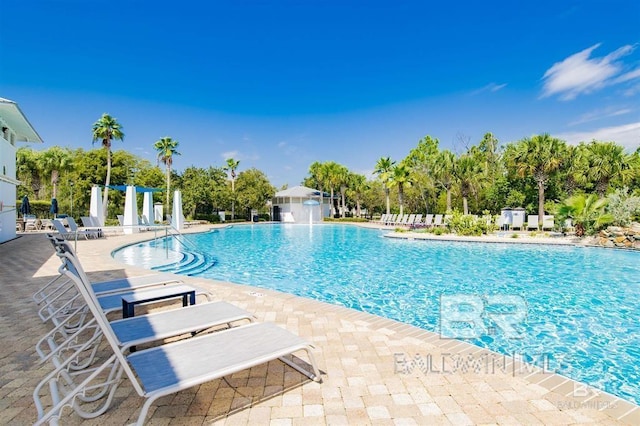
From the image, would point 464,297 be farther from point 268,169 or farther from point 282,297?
point 268,169

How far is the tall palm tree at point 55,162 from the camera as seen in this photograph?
29.5 metres

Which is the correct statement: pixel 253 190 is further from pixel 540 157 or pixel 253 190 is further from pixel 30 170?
pixel 540 157

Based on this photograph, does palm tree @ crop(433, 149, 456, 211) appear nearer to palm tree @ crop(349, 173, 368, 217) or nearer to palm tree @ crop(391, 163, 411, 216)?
palm tree @ crop(391, 163, 411, 216)

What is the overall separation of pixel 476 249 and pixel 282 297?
36.1ft

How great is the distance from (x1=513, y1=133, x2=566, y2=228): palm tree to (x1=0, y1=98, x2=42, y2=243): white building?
2845 centimetres

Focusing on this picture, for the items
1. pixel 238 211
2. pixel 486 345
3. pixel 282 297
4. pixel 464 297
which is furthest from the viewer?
pixel 238 211

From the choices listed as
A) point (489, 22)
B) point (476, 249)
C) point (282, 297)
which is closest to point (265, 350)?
point (282, 297)

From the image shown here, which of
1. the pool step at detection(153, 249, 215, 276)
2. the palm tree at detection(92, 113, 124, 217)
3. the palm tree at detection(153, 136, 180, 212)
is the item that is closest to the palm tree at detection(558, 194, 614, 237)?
the pool step at detection(153, 249, 215, 276)

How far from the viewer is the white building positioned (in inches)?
492

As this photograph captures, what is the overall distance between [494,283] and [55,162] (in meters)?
35.6

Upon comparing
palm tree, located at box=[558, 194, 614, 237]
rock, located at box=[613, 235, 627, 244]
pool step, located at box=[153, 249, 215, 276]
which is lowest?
pool step, located at box=[153, 249, 215, 276]

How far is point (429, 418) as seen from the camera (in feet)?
7.49

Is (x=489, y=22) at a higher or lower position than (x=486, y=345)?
higher

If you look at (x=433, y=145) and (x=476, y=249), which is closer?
(x=476, y=249)
